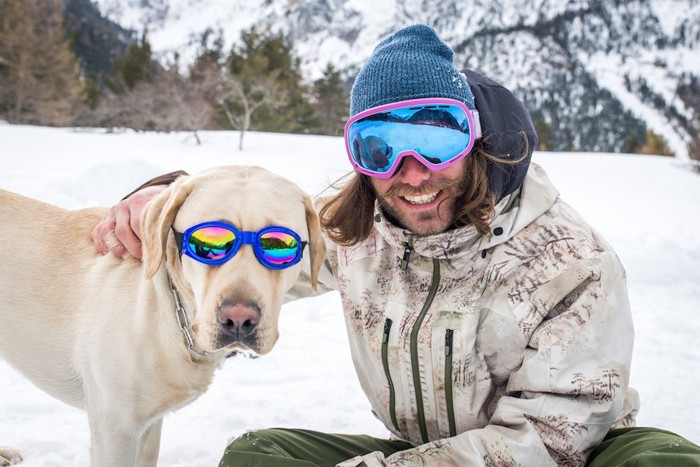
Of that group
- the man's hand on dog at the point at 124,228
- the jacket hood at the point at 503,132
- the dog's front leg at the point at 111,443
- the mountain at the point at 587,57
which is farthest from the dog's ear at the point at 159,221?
the mountain at the point at 587,57

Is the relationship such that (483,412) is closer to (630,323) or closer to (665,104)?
(630,323)

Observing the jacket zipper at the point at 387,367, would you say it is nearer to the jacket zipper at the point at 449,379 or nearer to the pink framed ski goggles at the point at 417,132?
the jacket zipper at the point at 449,379

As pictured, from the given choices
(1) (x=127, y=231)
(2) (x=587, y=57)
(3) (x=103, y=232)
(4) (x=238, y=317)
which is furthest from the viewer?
(2) (x=587, y=57)

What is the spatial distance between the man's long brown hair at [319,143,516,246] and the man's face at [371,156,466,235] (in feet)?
0.13

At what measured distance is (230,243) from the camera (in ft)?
6.57

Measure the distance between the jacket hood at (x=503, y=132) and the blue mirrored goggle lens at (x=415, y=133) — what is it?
13cm

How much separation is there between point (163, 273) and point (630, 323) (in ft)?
6.05

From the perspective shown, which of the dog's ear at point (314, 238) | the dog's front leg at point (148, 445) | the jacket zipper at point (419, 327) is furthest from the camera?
the dog's front leg at point (148, 445)

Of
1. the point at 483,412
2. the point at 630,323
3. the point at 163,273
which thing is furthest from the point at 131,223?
the point at 630,323

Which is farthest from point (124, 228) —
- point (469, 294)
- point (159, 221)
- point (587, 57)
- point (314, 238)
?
point (587, 57)

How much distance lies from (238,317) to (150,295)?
62 centimetres

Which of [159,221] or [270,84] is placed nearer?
[159,221]

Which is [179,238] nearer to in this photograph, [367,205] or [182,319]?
[182,319]

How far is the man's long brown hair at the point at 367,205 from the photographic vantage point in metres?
2.13
